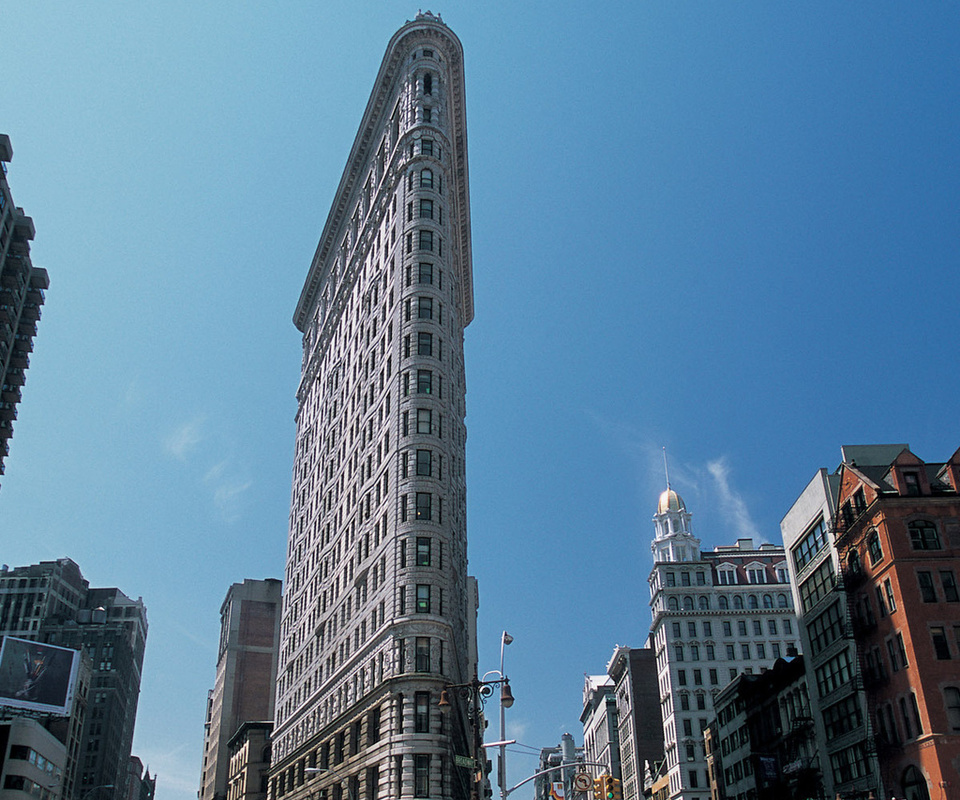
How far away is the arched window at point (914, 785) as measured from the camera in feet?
163

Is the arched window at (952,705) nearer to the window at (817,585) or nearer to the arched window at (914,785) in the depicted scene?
the arched window at (914,785)

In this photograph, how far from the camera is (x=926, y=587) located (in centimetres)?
5269

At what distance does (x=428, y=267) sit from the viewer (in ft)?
246

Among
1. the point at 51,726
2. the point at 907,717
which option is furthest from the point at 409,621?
the point at 51,726

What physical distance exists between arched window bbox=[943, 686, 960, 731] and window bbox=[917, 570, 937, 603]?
16.8 feet

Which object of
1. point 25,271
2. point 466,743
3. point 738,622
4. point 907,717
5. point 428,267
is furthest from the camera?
point 738,622

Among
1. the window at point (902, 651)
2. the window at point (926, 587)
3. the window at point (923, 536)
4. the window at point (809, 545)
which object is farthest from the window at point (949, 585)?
the window at point (809, 545)

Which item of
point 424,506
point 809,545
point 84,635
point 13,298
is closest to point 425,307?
point 424,506

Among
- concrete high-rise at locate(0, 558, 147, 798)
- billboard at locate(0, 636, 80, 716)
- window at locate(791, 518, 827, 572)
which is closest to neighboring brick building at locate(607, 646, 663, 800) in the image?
window at locate(791, 518, 827, 572)

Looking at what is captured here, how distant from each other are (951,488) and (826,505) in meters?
9.76

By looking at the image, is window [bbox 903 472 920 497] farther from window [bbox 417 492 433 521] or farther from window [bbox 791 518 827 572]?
window [bbox 417 492 433 521]

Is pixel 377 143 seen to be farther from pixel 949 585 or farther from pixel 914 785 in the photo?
pixel 914 785

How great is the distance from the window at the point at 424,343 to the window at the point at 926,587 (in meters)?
37.4

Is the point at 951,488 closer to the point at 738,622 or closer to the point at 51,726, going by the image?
the point at 738,622
